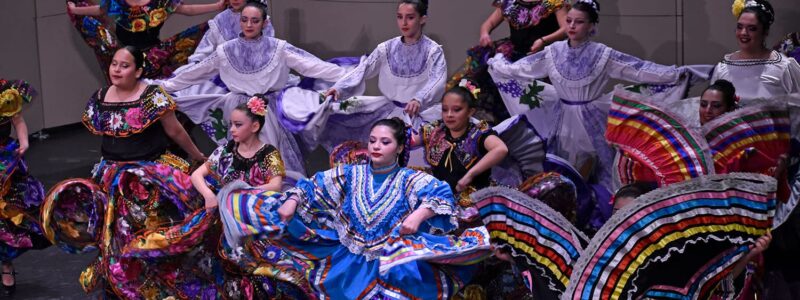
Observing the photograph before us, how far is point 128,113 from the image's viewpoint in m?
5.88

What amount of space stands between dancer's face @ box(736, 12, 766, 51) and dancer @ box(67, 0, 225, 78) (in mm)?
4229

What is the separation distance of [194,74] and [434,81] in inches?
60.4

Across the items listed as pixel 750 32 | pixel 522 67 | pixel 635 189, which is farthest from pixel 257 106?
pixel 750 32

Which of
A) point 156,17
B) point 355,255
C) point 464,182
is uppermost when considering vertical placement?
point 156,17

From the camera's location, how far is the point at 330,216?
521 cm

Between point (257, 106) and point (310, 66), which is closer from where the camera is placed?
point (257, 106)

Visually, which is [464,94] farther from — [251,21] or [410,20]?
[251,21]

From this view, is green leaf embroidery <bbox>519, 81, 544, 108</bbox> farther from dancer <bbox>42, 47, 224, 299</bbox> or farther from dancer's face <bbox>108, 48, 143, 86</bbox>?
dancer's face <bbox>108, 48, 143, 86</bbox>

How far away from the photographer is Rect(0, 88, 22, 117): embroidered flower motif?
248 inches

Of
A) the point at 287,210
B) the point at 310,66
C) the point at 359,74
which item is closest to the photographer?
the point at 287,210

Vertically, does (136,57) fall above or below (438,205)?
above

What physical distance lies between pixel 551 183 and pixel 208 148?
14.5 feet

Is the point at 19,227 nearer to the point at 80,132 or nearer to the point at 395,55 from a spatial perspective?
the point at 395,55

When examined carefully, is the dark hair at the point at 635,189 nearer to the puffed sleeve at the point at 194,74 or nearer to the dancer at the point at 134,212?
the dancer at the point at 134,212
